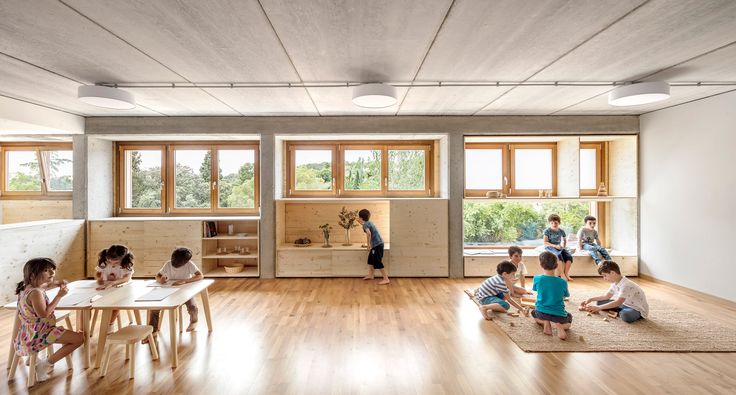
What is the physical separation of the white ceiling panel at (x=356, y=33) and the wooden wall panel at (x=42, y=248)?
4587mm

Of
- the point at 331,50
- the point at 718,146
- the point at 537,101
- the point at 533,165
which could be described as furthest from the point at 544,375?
the point at 533,165

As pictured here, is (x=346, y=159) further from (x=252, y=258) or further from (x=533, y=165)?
(x=533, y=165)

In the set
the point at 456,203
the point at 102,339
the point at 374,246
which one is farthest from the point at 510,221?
the point at 102,339

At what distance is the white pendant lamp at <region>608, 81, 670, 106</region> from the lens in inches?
143

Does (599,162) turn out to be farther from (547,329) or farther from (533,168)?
(547,329)

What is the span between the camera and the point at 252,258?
20.3 ft

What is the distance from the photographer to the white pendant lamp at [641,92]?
3633 mm

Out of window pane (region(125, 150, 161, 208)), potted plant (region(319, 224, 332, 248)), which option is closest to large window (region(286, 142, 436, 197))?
potted plant (region(319, 224, 332, 248))

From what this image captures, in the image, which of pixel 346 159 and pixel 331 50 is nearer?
pixel 331 50

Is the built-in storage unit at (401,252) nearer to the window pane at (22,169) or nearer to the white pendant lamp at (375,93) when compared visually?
the white pendant lamp at (375,93)

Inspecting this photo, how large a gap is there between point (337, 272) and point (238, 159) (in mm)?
2902

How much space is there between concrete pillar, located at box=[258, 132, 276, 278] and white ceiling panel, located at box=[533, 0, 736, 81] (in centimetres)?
414

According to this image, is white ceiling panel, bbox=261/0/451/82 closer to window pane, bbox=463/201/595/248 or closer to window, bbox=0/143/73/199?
window pane, bbox=463/201/595/248

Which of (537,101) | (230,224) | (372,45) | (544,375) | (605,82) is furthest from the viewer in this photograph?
(230,224)
